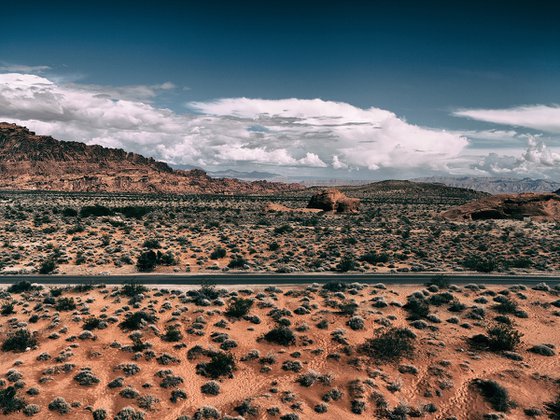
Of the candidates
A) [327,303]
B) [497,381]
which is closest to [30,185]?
[327,303]

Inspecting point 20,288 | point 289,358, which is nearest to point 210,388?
point 289,358

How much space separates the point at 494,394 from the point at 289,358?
10431 mm

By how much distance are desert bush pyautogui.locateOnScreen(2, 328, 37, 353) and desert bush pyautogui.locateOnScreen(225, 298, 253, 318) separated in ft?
38.5

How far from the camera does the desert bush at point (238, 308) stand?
87.0 ft

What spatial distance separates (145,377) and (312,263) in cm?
2595

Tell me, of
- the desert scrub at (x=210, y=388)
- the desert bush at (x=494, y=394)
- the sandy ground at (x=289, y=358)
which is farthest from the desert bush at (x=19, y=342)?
the desert bush at (x=494, y=394)

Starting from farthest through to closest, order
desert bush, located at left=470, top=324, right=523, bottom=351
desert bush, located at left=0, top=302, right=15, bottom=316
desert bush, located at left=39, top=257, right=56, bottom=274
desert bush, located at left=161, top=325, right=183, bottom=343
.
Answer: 1. desert bush, located at left=39, top=257, right=56, bottom=274
2. desert bush, located at left=0, top=302, right=15, bottom=316
3. desert bush, located at left=161, top=325, right=183, bottom=343
4. desert bush, located at left=470, top=324, right=523, bottom=351

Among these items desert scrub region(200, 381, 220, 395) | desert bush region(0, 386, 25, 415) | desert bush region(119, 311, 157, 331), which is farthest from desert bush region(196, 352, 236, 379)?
desert bush region(0, 386, 25, 415)

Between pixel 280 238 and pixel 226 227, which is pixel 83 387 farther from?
pixel 226 227

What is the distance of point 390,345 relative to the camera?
22.1 m

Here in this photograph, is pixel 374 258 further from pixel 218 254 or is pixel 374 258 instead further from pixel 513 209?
pixel 513 209

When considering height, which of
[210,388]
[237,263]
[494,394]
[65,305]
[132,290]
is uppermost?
[132,290]

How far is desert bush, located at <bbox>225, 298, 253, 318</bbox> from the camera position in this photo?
2652 cm

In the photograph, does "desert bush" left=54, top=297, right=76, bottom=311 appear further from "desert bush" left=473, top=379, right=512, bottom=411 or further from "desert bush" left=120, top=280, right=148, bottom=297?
"desert bush" left=473, top=379, right=512, bottom=411
